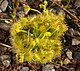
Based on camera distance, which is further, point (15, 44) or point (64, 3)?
point (64, 3)

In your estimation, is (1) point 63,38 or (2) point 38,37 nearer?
(2) point 38,37

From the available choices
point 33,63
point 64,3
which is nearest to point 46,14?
point 64,3

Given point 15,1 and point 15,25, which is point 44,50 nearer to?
point 15,25

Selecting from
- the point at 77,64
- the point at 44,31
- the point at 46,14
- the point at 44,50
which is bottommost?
the point at 77,64

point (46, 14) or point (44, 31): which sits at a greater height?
point (46, 14)

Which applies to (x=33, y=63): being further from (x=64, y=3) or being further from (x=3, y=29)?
(x=64, y=3)

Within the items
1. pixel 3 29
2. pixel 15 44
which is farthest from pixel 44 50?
pixel 3 29
